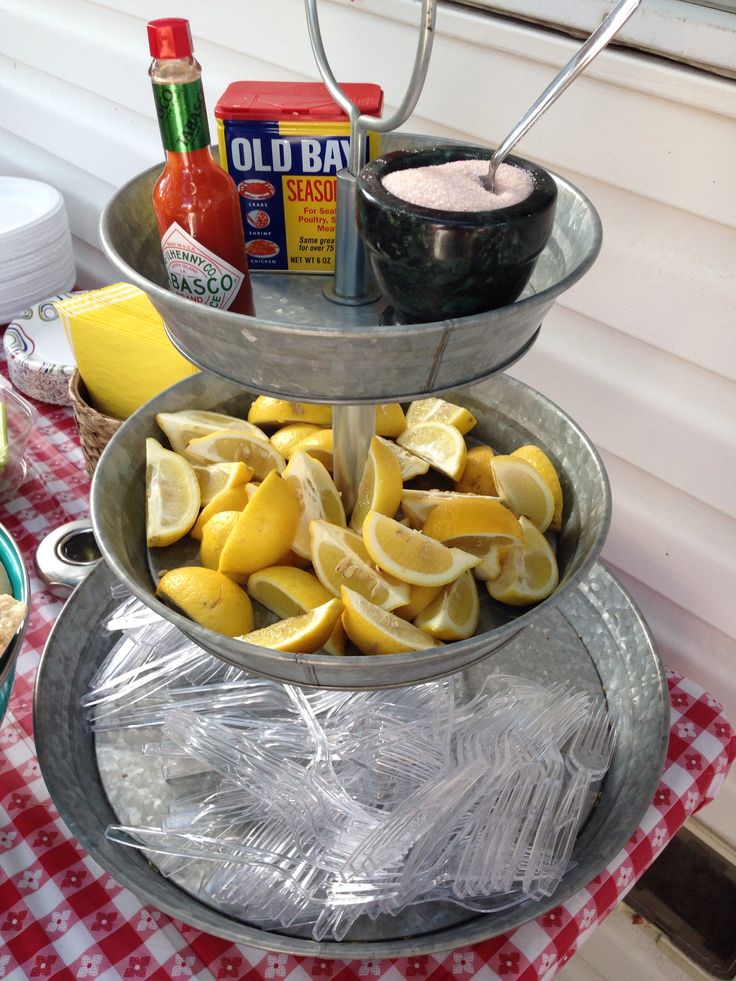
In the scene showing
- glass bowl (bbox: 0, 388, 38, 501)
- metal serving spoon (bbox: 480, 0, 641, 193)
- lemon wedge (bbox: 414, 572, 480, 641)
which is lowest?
glass bowl (bbox: 0, 388, 38, 501)

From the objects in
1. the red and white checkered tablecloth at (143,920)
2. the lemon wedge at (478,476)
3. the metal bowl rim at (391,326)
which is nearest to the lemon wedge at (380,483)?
the lemon wedge at (478,476)

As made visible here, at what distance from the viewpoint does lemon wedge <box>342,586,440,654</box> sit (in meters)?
0.56

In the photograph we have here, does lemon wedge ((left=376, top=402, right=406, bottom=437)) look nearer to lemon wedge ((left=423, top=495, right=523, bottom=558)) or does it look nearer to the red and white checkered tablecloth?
lemon wedge ((left=423, top=495, right=523, bottom=558))

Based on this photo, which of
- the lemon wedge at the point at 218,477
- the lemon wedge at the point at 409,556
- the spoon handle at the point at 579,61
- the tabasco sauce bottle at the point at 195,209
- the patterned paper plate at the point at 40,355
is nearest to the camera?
the spoon handle at the point at 579,61

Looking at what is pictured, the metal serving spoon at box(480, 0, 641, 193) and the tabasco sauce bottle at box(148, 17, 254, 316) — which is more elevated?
the metal serving spoon at box(480, 0, 641, 193)

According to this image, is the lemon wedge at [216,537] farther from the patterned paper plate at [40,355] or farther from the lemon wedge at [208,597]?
the patterned paper plate at [40,355]

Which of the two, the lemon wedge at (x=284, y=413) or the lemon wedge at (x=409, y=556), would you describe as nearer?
the lemon wedge at (x=409, y=556)

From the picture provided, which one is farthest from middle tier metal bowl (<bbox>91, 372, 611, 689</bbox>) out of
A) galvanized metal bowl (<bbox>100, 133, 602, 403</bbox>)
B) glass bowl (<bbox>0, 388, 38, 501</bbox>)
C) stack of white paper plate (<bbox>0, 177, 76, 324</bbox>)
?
stack of white paper plate (<bbox>0, 177, 76, 324</bbox>)

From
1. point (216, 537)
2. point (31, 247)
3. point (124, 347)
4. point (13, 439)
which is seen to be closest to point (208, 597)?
point (216, 537)

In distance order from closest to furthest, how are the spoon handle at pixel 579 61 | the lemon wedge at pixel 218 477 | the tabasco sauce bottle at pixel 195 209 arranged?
the spoon handle at pixel 579 61, the tabasco sauce bottle at pixel 195 209, the lemon wedge at pixel 218 477

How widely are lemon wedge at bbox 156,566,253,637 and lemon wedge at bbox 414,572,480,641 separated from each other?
146mm

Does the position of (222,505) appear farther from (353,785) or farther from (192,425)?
(353,785)

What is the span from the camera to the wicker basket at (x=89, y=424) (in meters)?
0.94

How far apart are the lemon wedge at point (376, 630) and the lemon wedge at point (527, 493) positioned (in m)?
0.15
